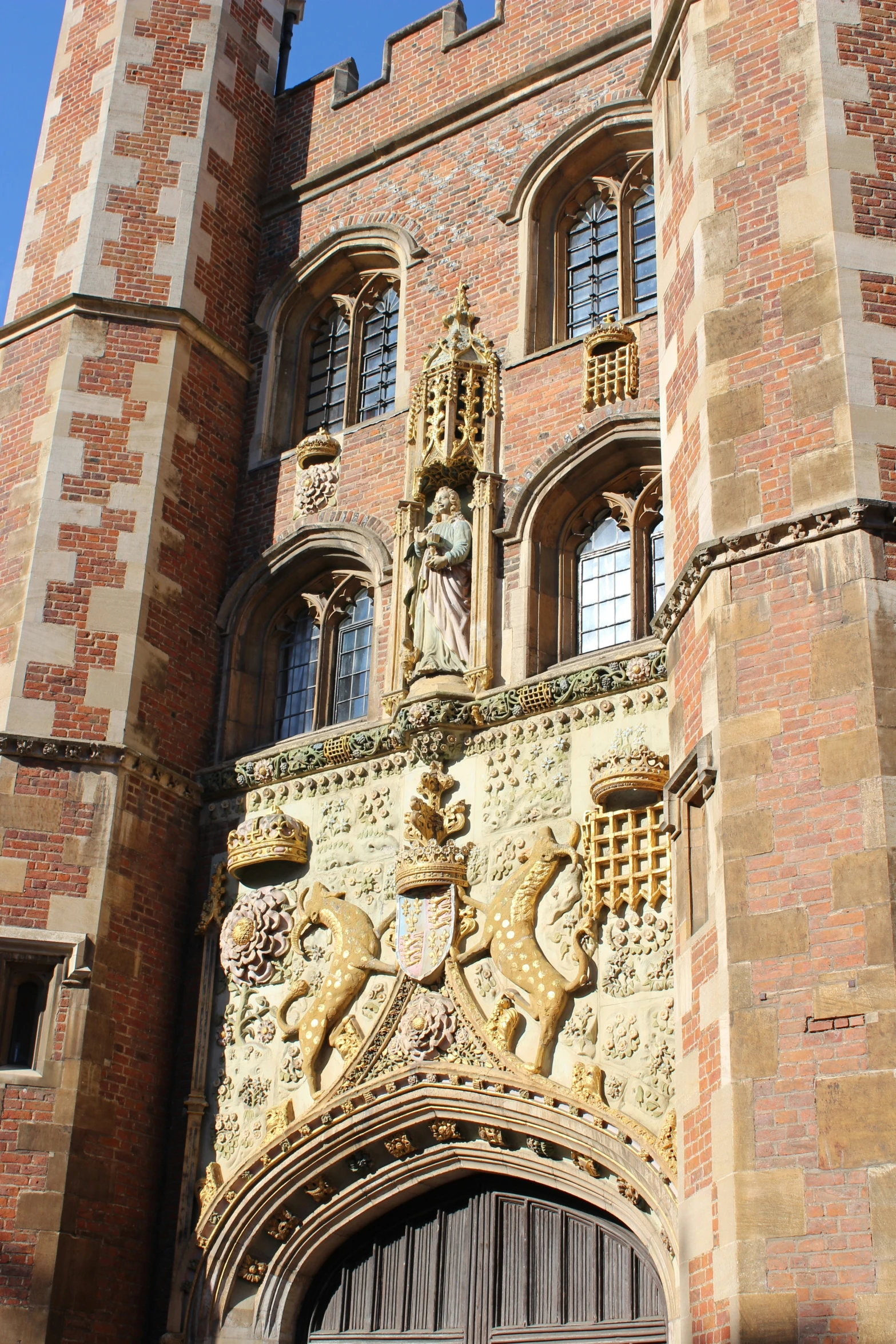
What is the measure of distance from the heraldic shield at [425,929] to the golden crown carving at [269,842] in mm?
1187

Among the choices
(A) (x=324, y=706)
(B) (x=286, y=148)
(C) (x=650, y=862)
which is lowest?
(C) (x=650, y=862)

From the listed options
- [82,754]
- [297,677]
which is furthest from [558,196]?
[82,754]

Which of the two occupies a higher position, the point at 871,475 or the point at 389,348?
the point at 389,348

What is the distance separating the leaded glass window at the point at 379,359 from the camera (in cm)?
1472

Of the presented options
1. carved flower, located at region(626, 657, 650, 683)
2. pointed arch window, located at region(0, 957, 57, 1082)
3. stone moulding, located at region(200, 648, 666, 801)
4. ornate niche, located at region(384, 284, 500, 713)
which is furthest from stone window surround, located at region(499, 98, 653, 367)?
pointed arch window, located at region(0, 957, 57, 1082)

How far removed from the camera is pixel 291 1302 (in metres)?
11.1

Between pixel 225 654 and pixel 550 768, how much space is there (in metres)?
3.78

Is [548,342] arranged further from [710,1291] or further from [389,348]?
[710,1291]

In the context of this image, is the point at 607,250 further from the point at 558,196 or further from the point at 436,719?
the point at 436,719

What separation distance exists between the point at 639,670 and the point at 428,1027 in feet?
8.96

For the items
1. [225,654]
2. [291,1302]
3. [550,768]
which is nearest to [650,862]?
[550,768]

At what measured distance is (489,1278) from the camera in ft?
34.6

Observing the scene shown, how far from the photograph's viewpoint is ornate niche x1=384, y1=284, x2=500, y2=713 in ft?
39.9

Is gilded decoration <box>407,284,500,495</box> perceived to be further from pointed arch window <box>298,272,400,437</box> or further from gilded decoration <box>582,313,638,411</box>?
pointed arch window <box>298,272,400,437</box>
